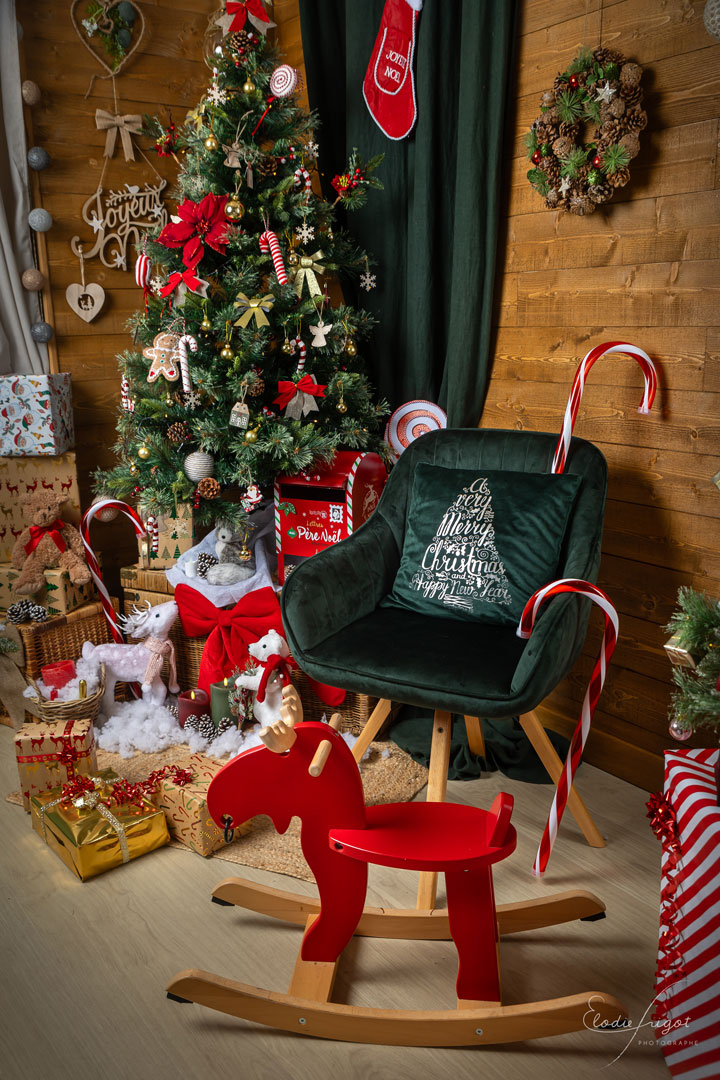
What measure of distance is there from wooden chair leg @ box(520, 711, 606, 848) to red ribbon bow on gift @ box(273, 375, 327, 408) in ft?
3.52

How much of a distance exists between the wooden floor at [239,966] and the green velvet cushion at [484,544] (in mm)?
577

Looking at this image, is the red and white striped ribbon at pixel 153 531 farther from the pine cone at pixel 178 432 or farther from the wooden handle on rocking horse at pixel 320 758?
the wooden handle on rocking horse at pixel 320 758

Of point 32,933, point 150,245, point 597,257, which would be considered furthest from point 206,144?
point 32,933

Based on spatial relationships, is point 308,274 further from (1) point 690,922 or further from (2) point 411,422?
(1) point 690,922

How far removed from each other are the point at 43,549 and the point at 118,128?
1542mm

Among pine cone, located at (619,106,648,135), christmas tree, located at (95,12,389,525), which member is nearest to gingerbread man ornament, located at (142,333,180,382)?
christmas tree, located at (95,12,389,525)

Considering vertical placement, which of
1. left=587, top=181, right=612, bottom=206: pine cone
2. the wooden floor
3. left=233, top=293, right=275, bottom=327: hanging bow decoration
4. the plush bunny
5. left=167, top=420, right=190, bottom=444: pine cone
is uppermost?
left=587, top=181, right=612, bottom=206: pine cone

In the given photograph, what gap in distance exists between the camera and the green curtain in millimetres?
2246

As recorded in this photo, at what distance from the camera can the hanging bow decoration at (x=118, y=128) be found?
2.84 meters

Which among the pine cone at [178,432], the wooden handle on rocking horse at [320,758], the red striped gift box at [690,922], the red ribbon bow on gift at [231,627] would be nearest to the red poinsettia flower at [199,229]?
the pine cone at [178,432]

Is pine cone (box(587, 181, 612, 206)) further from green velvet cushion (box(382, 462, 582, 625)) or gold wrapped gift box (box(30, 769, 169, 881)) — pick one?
gold wrapped gift box (box(30, 769, 169, 881))

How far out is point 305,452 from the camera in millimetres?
2260

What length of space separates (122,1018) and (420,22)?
2.62 m

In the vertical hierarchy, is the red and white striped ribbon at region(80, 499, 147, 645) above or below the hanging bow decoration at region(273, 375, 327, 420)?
below
